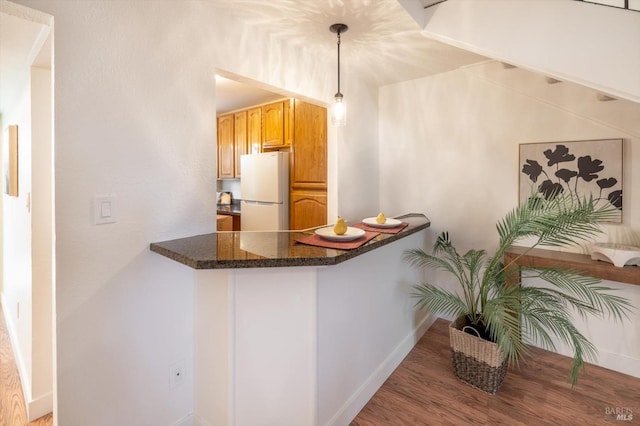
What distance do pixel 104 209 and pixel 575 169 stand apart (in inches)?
117

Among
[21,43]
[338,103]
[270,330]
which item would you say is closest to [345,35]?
[338,103]

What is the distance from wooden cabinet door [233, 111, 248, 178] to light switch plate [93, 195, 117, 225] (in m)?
2.72

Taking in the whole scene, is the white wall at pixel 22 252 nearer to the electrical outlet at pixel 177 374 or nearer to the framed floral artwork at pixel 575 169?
the electrical outlet at pixel 177 374

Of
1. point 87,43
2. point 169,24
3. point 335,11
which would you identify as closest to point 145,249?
point 87,43

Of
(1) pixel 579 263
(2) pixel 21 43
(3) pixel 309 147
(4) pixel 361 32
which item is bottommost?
(1) pixel 579 263

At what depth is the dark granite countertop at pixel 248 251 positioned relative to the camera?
119 centimetres

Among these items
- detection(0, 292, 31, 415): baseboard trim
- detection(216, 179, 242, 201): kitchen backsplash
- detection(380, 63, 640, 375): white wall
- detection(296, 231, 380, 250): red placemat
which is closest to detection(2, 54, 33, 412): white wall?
detection(0, 292, 31, 415): baseboard trim

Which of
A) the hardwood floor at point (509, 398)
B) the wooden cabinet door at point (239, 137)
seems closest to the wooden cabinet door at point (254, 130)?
the wooden cabinet door at point (239, 137)

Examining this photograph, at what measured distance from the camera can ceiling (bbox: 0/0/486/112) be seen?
62.2 inches

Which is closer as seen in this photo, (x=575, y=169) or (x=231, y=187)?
(x=575, y=169)

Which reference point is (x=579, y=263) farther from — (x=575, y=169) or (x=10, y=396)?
(x=10, y=396)

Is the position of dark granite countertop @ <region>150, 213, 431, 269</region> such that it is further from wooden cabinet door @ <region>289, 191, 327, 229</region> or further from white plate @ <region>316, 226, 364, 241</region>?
wooden cabinet door @ <region>289, 191, 327, 229</region>

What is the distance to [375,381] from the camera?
1925 mm

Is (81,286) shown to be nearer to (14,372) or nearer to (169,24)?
(169,24)
